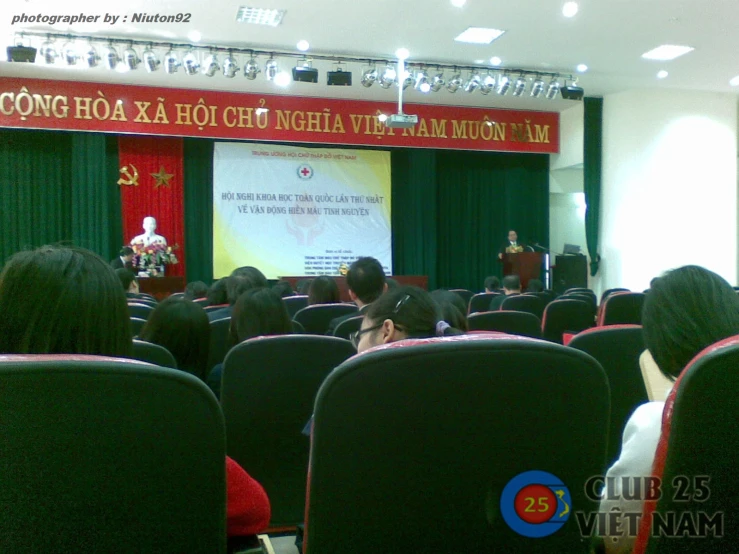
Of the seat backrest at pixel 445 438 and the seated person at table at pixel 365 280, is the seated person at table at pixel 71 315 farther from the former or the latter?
the seated person at table at pixel 365 280

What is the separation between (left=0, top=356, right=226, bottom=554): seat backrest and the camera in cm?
72

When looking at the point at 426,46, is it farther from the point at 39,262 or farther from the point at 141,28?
the point at 39,262

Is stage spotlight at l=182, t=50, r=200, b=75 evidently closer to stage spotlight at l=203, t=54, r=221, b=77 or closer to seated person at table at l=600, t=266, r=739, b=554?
stage spotlight at l=203, t=54, r=221, b=77

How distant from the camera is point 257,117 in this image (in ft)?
30.3

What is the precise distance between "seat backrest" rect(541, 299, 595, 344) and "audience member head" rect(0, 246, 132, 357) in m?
3.37

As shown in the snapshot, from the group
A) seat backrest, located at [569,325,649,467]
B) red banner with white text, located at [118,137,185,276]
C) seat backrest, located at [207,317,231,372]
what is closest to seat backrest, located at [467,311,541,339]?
seat backrest, located at [569,325,649,467]

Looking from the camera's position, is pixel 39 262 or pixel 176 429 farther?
pixel 39 262

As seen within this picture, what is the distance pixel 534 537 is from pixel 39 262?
0.84m

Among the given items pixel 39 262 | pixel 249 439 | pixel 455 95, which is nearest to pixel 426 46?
pixel 455 95

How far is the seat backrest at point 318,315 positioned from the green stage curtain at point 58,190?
251 inches

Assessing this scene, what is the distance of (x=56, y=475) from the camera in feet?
2.46

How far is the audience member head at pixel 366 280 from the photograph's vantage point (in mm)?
3475

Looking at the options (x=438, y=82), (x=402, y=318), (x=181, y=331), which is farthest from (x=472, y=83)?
(x=402, y=318)

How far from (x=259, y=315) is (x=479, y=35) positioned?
18.9 ft
